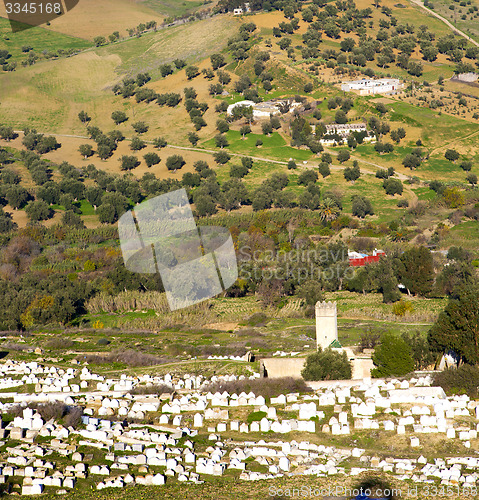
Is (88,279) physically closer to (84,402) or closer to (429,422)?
(84,402)

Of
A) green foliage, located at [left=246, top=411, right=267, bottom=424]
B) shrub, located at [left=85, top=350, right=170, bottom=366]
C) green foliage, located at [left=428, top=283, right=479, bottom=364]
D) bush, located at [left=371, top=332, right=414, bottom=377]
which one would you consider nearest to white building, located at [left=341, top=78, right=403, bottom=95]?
green foliage, located at [left=428, top=283, right=479, bottom=364]

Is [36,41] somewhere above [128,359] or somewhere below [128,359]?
below

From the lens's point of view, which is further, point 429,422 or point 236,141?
point 236,141

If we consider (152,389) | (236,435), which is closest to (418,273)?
(152,389)

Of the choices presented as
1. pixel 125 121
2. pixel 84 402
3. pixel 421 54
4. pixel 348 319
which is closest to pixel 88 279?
pixel 348 319

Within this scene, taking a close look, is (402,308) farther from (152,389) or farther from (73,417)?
(73,417)

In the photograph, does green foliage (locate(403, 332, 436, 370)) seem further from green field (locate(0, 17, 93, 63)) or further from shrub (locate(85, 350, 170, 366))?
green field (locate(0, 17, 93, 63))
